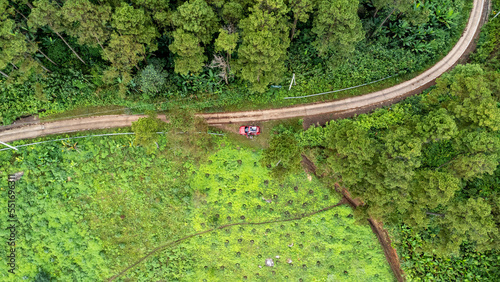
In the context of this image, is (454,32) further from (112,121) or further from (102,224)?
(102,224)

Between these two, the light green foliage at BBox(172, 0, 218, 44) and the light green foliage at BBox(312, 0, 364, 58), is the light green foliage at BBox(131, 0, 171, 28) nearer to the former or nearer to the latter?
the light green foliage at BBox(172, 0, 218, 44)

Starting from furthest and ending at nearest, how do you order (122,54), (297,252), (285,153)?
1. (297,252)
2. (122,54)
3. (285,153)

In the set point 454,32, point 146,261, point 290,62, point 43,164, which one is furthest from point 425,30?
point 43,164

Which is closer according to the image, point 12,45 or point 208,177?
point 12,45

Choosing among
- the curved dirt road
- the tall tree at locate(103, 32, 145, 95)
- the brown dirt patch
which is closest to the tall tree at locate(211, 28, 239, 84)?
the curved dirt road

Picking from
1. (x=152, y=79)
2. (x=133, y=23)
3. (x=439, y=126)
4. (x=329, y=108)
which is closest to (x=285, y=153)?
(x=329, y=108)

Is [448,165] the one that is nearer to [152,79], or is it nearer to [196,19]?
[196,19]
